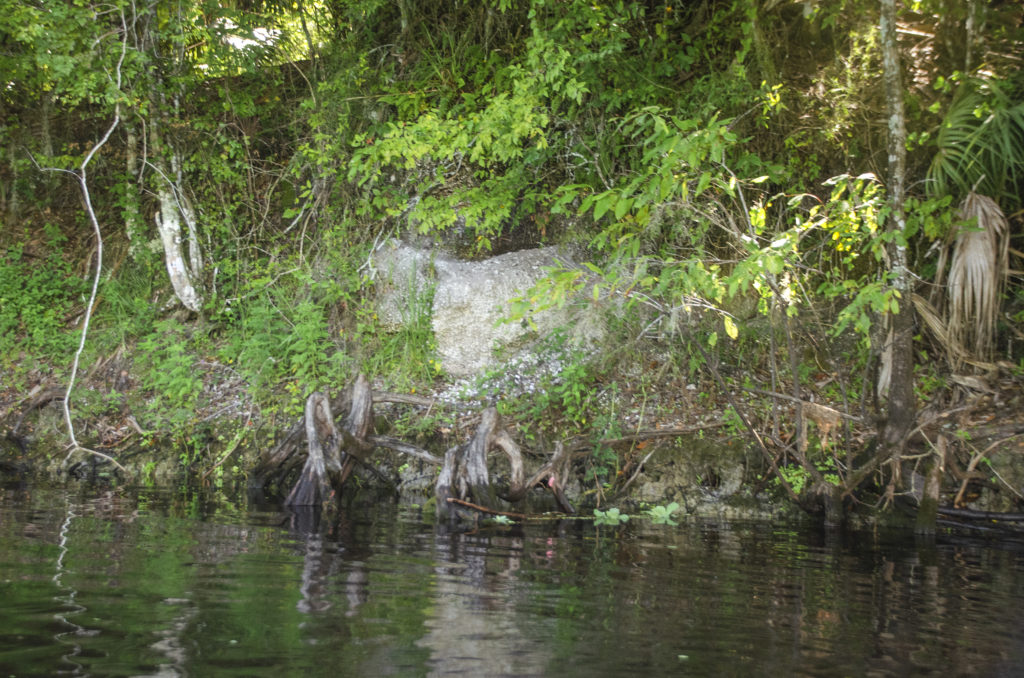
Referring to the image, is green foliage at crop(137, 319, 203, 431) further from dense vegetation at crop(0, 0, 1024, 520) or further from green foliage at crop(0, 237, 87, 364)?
green foliage at crop(0, 237, 87, 364)

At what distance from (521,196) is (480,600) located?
663cm

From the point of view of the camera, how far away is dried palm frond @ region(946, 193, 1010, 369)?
649cm

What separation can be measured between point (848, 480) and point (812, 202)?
359 centimetres

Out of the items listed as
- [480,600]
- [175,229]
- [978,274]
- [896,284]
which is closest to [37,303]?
[175,229]

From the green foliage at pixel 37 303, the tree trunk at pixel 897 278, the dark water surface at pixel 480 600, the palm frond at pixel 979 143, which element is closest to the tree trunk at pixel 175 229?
the green foliage at pixel 37 303

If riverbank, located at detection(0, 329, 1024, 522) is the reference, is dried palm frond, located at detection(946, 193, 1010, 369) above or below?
above

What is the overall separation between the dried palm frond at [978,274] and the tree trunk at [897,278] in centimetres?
63

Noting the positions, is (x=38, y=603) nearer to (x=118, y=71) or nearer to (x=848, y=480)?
(x=848, y=480)

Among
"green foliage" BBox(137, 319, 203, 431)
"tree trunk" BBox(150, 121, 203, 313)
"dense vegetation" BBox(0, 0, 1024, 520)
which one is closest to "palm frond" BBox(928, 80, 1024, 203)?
"dense vegetation" BBox(0, 0, 1024, 520)

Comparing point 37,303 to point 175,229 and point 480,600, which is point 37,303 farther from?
point 480,600

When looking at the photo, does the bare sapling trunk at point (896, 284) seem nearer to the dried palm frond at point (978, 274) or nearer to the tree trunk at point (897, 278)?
the tree trunk at point (897, 278)

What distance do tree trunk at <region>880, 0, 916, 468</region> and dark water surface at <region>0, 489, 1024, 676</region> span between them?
887 mm

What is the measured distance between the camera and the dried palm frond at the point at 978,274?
649 centimetres

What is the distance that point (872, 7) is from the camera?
802 centimetres
